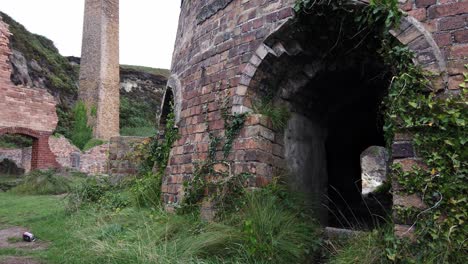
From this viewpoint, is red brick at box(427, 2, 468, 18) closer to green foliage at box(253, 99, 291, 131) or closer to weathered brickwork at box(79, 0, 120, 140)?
green foliage at box(253, 99, 291, 131)

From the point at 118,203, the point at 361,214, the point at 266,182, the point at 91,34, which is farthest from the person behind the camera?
the point at 91,34

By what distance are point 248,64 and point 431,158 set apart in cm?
205

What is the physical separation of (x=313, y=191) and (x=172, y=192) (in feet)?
5.65

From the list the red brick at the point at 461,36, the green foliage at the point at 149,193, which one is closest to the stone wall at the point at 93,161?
the green foliage at the point at 149,193

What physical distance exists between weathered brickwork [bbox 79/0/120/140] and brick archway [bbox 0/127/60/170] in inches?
250

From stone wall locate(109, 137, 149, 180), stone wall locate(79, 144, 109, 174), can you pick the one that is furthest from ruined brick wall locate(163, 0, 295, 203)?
stone wall locate(79, 144, 109, 174)

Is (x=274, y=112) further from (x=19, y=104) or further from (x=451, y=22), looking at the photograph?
(x=19, y=104)

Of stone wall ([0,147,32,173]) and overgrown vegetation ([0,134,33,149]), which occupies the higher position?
overgrown vegetation ([0,134,33,149])

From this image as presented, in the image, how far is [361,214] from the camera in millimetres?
6859

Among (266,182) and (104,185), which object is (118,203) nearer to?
(104,185)

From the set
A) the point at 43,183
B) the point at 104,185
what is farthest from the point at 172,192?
the point at 43,183

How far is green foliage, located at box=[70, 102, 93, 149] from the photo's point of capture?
19.8 metres

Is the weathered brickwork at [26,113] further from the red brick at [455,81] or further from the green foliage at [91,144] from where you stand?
the red brick at [455,81]

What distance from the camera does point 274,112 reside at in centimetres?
421
